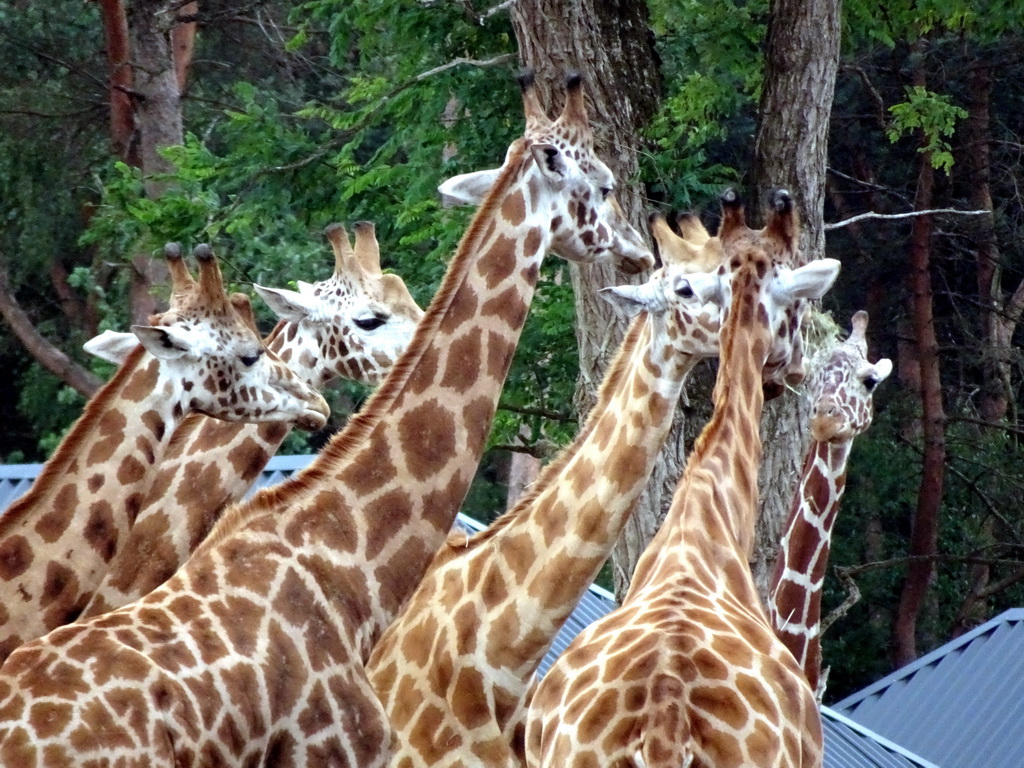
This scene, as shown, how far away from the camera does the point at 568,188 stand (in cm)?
650

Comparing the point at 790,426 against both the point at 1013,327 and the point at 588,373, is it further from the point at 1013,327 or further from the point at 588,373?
the point at 1013,327

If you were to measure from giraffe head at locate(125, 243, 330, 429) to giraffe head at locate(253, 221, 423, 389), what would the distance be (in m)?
1.22

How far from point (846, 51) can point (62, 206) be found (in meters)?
9.67

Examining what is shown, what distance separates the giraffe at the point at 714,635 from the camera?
4.63 metres

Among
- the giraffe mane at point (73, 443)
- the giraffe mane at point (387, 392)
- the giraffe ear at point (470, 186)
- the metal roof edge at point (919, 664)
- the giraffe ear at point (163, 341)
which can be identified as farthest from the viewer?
the metal roof edge at point (919, 664)

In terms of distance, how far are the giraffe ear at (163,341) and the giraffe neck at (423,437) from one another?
0.78m

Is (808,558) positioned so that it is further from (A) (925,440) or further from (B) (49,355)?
(B) (49,355)

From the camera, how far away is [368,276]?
796 centimetres

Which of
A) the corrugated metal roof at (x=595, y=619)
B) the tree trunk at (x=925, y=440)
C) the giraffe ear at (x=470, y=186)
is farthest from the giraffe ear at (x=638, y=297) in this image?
the tree trunk at (x=925, y=440)

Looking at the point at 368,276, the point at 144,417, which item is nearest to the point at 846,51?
the point at 368,276

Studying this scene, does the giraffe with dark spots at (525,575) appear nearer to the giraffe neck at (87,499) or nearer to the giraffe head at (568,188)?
the giraffe head at (568,188)

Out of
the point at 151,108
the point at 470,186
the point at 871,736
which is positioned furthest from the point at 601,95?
the point at 151,108

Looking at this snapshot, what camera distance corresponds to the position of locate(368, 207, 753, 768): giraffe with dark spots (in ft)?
19.3

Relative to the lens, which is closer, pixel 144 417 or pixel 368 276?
pixel 144 417
